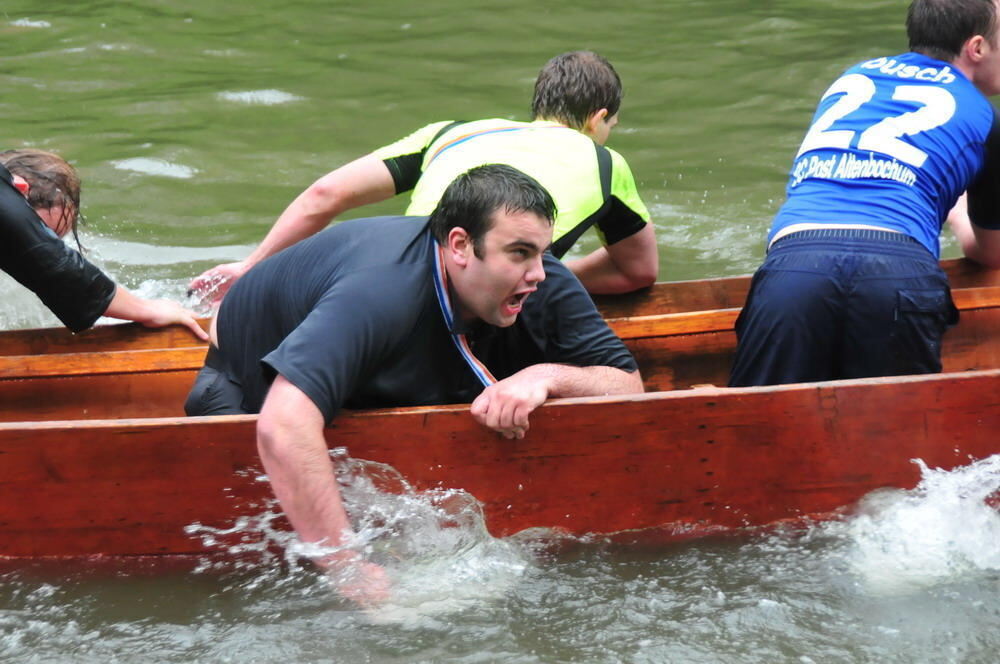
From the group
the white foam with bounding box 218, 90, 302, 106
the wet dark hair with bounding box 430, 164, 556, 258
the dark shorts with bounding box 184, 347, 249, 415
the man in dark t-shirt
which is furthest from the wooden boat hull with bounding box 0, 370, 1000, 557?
the white foam with bounding box 218, 90, 302, 106

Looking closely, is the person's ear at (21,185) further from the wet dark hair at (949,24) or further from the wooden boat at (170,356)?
the wet dark hair at (949,24)

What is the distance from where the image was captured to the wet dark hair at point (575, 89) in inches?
180

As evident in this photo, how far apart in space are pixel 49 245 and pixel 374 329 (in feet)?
5.16

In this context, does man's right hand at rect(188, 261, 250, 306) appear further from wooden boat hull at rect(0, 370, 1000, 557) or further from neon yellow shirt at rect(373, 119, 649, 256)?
wooden boat hull at rect(0, 370, 1000, 557)

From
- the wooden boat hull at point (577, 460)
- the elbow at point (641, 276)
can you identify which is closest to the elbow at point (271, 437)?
the wooden boat hull at point (577, 460)

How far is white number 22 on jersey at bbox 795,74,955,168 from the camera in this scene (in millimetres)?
3852

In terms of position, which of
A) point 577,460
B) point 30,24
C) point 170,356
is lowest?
point 577,460

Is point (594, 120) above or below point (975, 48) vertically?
below

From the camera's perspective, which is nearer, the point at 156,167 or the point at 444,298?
the point at 444,298

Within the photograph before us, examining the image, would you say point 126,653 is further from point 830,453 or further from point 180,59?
point 180,59

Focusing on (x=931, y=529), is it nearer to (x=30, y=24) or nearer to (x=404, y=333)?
(x=404, y=333)

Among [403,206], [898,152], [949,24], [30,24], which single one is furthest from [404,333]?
[30,24]

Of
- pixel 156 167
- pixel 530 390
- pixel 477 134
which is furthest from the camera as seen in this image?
pixel 156 167

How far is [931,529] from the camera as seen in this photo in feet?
→ 12.3
